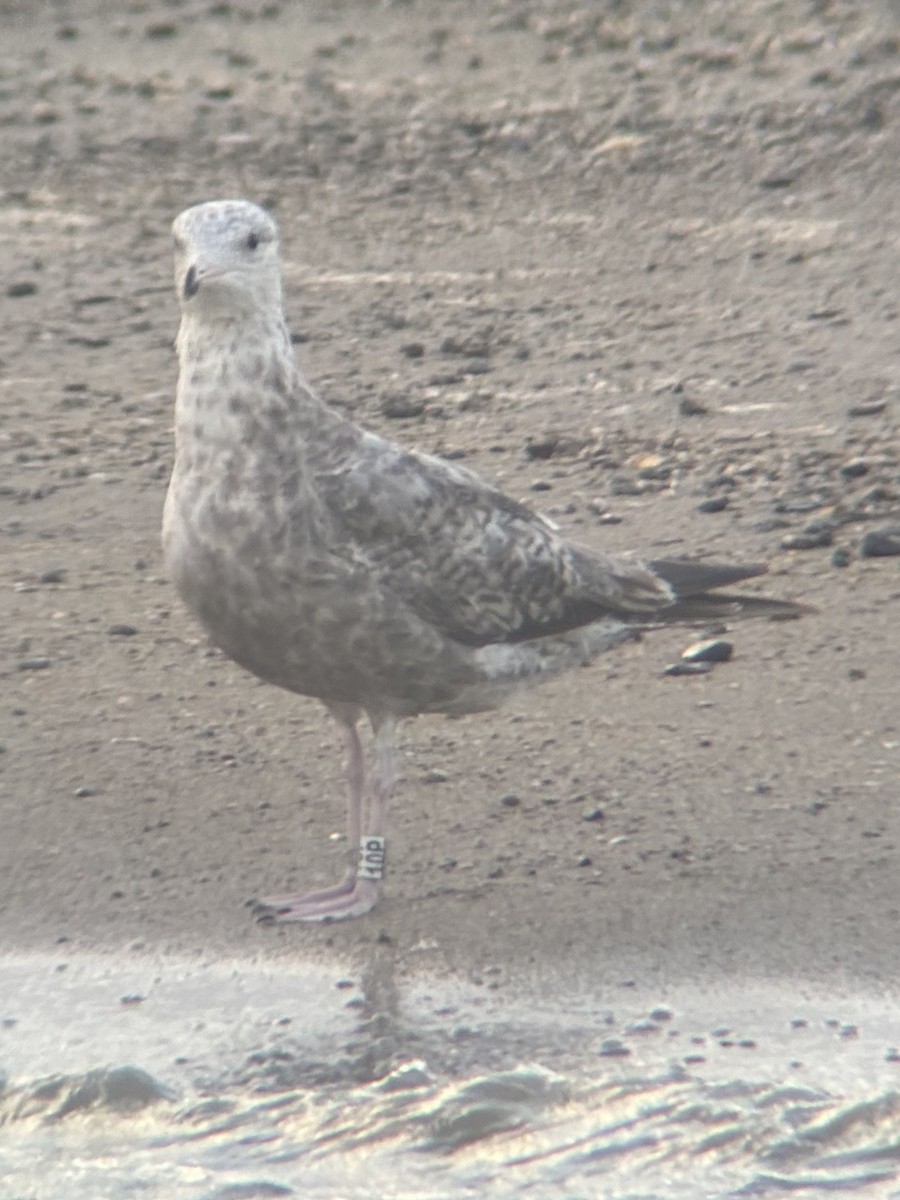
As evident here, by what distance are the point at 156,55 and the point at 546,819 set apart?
368 inches

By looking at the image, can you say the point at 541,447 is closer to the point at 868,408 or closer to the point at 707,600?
the point at 868,408

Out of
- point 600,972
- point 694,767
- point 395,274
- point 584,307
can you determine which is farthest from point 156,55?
point 600,972

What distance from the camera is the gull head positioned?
575 cm

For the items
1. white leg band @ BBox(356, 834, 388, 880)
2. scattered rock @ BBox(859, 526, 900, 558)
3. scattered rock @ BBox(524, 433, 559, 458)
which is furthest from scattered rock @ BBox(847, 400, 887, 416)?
white leg band @ BBox(356, 834, 388, 880)

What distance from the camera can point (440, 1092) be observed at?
5051mm

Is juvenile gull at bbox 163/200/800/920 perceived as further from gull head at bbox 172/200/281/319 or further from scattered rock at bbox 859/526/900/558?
scattered rock at bbox 859/526/900/558

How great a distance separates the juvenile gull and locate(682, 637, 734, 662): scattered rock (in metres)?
1.28

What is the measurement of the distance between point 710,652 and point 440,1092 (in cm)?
267

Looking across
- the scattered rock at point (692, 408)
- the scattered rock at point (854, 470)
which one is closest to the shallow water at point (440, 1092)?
the scattered rock at point (854, 470)

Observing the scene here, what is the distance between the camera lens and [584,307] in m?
11.1

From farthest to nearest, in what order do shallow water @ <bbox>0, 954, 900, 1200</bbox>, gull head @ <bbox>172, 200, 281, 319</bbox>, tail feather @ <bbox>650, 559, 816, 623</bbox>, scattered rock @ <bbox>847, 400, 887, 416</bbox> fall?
scattered rock @ <bbox>847, 400, 887, 416</bbox> → tail feather @ <bbox>650, 559, 816, 623</bbox> → gull head @ <bbox>172, 200, 281, 319</bbox> → shallow water @ <bbox>0, 954, 900, 1200</bbox>

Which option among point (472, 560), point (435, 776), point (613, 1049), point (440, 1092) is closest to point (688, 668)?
point (435, 776)

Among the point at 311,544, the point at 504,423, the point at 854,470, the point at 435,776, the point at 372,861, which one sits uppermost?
the point at 504,423

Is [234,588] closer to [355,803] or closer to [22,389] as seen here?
[355,803]
